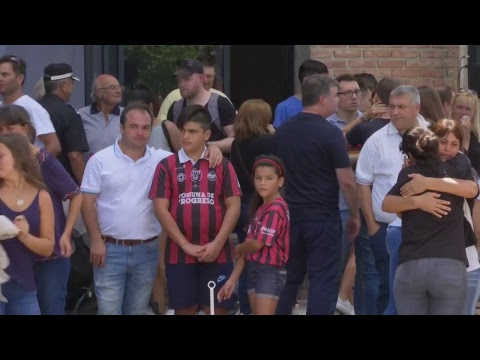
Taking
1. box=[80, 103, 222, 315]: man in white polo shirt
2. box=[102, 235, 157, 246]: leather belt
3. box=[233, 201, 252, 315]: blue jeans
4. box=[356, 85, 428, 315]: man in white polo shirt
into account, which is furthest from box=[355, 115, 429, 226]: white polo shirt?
box=[102, 235, 157, 246]: leather belt

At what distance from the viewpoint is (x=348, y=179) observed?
731 cm

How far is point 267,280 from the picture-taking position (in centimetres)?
700

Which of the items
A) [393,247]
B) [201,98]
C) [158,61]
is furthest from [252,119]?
[158,61]

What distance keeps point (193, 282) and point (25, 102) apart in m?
1.87

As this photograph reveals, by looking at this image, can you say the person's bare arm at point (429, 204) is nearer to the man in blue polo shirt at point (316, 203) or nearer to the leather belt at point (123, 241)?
the man in blue polo shirt at point (316, 203)

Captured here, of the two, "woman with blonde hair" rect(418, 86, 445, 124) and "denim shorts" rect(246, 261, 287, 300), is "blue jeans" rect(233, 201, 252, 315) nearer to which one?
"denim shorts" rect(246, 261, 287, 300)

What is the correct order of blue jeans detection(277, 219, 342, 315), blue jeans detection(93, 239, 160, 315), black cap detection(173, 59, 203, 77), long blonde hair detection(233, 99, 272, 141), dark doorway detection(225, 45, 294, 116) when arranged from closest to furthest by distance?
blue jeans detection(93, 239, 160, 315) → blue jeans detection(277, 219, 342, 315) → long blonde hair detection(233, 99, 272, 141) → black cap detection(173, 59, 203, 77) → dark doorway detection(225, 45, 294, 116)

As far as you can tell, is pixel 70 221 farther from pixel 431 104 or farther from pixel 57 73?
Result: pixel 431 104

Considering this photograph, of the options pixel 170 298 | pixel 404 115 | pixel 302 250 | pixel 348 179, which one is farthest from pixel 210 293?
pixel 404 115

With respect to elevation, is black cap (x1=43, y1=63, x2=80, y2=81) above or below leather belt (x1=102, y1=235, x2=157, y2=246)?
above

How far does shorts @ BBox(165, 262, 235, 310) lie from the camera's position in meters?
7.03

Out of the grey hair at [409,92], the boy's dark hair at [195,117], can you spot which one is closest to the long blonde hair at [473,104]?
the grey hair at [409,92]
